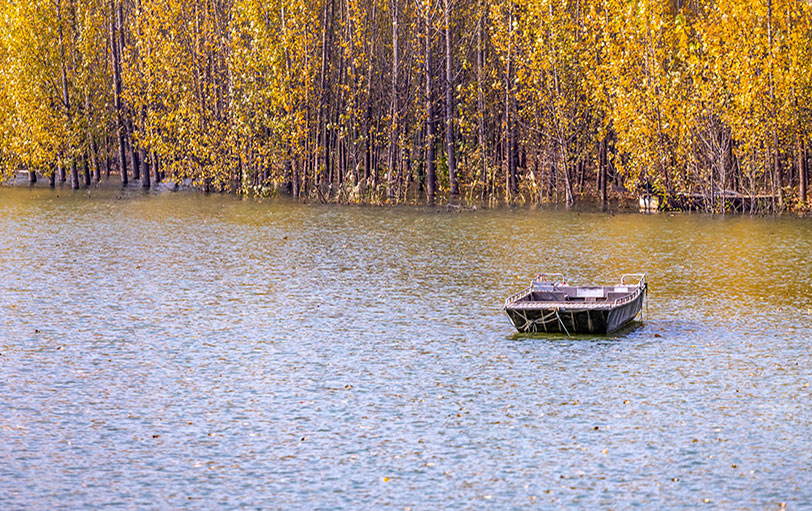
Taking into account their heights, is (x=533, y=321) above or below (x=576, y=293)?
below

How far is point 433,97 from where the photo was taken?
60.5 meters

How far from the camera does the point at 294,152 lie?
173ft

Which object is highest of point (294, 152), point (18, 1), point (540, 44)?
point (18, 1)

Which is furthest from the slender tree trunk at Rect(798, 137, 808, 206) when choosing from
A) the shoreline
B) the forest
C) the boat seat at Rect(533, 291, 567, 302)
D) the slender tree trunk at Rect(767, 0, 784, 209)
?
the boat seat at Rect(533, 291, 567, 302)

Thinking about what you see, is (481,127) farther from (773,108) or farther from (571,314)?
(571,314)

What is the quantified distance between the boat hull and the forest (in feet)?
84.2

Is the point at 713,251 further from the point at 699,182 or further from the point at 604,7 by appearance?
the point at 604,7

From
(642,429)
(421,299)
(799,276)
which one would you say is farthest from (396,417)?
(799,276)

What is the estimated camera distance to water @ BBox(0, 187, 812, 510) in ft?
37.9

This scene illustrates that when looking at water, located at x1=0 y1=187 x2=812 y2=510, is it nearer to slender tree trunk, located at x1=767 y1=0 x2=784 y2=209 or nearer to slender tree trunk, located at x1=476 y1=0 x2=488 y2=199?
slender tree trunk, located at x1=767 y1=0 x2=784 y2=209

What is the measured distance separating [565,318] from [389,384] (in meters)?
4.54

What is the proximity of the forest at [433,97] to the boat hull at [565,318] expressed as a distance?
25655 mm

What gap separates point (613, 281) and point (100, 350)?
11.9 meters

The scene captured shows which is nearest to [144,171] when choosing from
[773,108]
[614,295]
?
[773,108]
